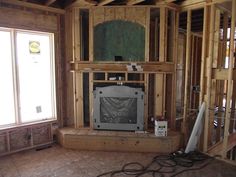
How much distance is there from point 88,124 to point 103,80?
3.39 ft

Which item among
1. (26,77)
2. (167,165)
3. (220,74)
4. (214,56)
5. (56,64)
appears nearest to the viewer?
(167,165)

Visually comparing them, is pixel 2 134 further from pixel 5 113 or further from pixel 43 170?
pixel 43 170

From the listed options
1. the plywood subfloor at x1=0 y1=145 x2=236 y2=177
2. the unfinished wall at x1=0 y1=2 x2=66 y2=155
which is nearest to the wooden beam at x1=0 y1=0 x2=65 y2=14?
the unfinished wall at x1=0 y1=2 x2=66 y2=155

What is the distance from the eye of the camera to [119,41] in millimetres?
3938

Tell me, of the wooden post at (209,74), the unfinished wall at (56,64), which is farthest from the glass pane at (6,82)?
the wooden post at (209,74)

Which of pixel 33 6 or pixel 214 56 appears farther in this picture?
pixel 33 6

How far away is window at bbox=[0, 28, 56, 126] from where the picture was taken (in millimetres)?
3588

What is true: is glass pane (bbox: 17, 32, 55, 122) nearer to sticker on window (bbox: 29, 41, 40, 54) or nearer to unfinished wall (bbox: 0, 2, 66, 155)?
sticker on window (bbox: 29, 41, 40, 54)

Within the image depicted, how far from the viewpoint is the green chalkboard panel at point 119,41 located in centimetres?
388

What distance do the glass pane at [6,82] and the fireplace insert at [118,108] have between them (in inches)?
61.5

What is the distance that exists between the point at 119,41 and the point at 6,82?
2.24m

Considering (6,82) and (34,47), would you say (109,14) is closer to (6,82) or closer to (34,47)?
(34,47)

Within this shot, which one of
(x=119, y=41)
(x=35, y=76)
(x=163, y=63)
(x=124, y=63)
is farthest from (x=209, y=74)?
(x=35, y=76)

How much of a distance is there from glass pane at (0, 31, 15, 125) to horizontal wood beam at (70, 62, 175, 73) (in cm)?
121
